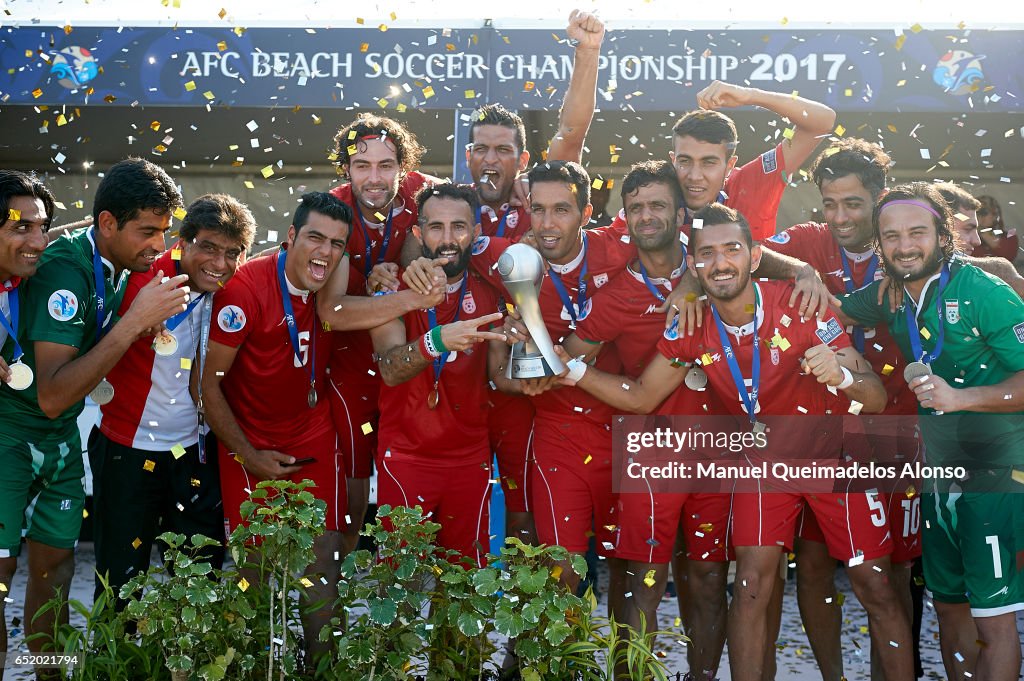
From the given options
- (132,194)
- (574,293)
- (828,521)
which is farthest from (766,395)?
(132,194)

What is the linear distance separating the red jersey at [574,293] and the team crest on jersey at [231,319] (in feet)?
3.11

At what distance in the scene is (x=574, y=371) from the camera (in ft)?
12.5

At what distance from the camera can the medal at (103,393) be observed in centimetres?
380

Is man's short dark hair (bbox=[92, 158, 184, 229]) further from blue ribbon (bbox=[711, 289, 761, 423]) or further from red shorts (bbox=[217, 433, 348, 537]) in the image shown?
blue ribbon (bbox=[711, 289, 761, 423])

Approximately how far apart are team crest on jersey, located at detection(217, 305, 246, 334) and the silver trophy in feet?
3.43

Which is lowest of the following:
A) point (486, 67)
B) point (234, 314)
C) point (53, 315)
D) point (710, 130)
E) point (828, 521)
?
point (828, 521)

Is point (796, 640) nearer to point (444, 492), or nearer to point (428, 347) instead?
point (444, 492)

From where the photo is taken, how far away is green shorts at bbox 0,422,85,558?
3.43 m

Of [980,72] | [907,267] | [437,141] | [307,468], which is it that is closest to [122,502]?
[307,468]

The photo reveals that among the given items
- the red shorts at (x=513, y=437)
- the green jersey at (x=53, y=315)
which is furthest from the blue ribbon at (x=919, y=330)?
the green jersey at (x=53, y=315)

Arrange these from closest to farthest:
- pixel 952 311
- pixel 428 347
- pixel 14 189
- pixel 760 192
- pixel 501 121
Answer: pixel 14 189 → pixel 952 311 → pixel 428 347 → pixel 760 192 → pixel 501 121

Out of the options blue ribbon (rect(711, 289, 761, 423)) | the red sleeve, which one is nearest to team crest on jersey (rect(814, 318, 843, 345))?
blue ribbon (rect(711, 289, 761, 423))

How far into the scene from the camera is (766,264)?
3957 millimetres

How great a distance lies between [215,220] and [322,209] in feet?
1.33
